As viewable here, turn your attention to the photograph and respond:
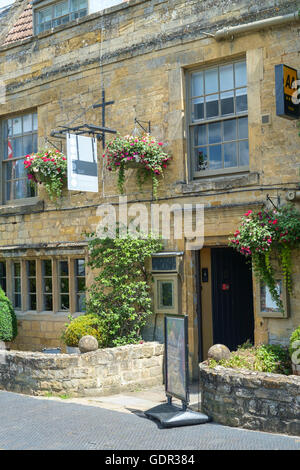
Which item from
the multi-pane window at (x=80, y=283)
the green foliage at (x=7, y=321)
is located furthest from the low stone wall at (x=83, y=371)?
the green foliage at (x=7, y=321)

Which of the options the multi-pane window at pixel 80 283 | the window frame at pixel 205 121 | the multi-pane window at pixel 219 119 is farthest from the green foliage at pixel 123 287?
the multi-pane window at pixel 219 119

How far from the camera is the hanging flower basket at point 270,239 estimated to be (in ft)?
29.7

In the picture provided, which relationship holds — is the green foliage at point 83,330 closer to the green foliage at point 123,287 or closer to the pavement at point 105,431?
the green foliage at point 123,287

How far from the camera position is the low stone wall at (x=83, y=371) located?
9.37 metres

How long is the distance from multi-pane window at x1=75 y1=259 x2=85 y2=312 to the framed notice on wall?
4.51 metres

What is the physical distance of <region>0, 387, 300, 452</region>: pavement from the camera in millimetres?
6633

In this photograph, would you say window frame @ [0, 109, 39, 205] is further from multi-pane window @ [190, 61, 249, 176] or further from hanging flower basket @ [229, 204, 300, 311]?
hanging flower basket @ [229, 204, 300, 311]

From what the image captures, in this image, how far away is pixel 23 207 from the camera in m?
13.3

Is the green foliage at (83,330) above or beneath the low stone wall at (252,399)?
above

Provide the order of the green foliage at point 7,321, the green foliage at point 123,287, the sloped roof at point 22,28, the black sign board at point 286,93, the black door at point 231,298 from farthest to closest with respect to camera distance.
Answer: the sloped roof at point 22,28 → the green foliage at point 7,321 → the black door at point 231,298 → the green foliage at point 123,287 → the black sign board at point 286,93

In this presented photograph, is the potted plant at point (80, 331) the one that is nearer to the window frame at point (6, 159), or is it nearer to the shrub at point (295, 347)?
the window frame at point (6, 159)

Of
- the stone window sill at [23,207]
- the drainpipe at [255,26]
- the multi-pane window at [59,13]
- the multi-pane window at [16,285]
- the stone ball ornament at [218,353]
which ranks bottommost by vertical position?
the stone ball ornament at [218,353]

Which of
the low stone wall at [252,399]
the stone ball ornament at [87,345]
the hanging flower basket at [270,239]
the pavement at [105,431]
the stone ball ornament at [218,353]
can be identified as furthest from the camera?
the stone ball ornament at [87,345]

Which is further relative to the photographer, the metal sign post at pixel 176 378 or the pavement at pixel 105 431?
the metal sign post at pixel 176 378
